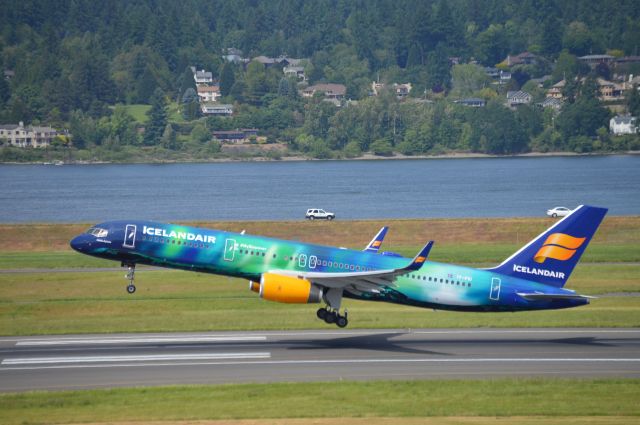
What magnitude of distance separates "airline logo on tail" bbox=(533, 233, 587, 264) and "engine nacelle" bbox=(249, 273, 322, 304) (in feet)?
40.0

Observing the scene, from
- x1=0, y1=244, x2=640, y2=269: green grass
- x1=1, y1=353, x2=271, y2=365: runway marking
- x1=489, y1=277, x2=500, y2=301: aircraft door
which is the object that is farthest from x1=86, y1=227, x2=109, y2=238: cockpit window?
x1=0, y1=244, x2=640, y2=269: green grass

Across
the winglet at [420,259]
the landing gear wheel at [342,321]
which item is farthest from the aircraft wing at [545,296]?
the landing gear wheel at [342,321]

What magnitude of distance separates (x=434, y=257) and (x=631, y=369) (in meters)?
45.3

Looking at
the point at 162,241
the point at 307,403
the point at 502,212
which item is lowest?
the point at 502,212

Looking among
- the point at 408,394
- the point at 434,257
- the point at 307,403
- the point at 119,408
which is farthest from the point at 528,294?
the point at 434,257

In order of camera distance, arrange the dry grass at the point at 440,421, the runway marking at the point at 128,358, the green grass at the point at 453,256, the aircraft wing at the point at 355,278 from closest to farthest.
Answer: the dry grass at the point at 440,421
the runway marking at the point at 128,358
the aircraft wing at the point at 355,278
the green grass at the point at 453,256

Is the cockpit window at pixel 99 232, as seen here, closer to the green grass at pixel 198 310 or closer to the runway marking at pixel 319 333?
the runway marking at pixel 319 333

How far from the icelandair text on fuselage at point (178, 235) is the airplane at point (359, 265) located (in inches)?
2.0

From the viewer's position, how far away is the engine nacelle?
53781 mm

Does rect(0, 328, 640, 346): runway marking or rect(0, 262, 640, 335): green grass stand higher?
rect(0, 328, 640, 346): runway marking

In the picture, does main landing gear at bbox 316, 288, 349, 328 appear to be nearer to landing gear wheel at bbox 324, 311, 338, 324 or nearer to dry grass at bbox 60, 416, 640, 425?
landing gear wheel at bbox 324, 311, 338, 324

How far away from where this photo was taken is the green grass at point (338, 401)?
42.9 meters

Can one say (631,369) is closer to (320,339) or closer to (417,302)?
(417,302)

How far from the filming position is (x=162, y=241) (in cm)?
5638
